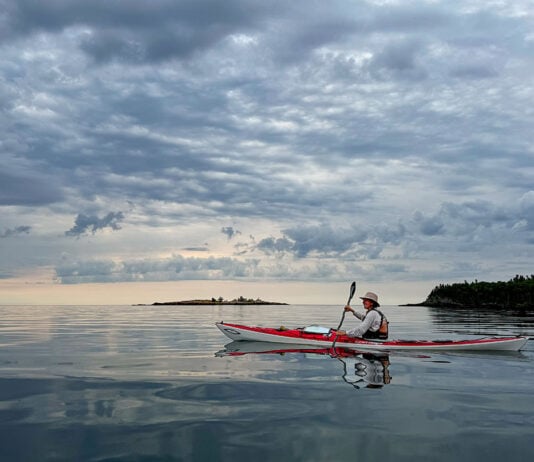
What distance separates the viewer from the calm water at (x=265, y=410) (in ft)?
24.7

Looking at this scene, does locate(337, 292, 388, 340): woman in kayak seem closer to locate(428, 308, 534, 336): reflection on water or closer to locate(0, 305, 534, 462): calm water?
locate(0, 305, 534, 462): calm water

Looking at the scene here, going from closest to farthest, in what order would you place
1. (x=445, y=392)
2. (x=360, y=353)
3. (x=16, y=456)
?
(x=16, y=456) → (x=445, y=392) → (x=360, y=353)

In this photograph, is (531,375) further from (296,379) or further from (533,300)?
(533,300)

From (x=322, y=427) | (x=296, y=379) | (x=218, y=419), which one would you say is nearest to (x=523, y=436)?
(x=322, y=427)

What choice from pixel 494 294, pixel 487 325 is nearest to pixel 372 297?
Answer: pixel 487 325

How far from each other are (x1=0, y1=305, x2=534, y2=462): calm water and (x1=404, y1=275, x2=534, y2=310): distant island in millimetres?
135674

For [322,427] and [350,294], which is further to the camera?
[350,294]

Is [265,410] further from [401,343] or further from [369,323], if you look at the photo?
[401,343]

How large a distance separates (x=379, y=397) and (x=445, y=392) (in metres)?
2.00

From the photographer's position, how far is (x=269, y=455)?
7.32 m

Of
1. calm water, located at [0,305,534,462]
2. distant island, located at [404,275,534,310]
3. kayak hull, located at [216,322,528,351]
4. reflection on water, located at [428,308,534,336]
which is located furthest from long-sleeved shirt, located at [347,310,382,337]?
distant island, located at [404,275,534,310]

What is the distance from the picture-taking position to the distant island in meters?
144

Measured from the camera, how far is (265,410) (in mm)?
9914

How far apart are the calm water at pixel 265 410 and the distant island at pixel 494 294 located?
135674mm
